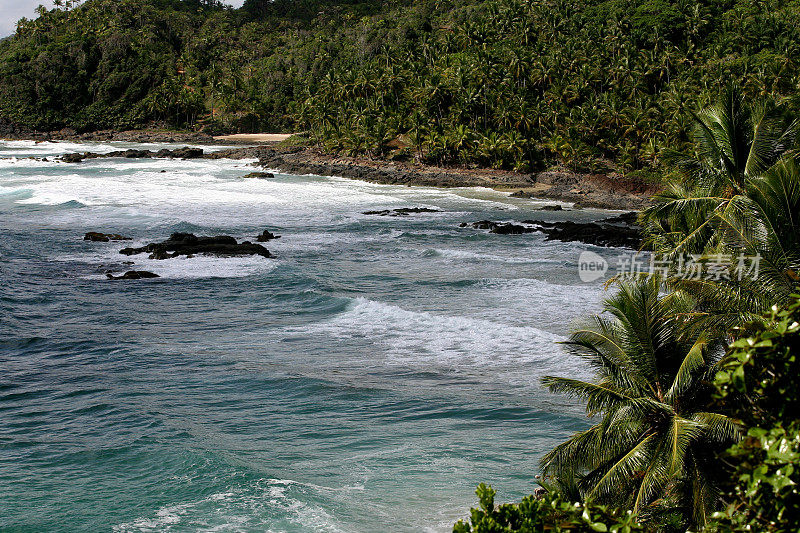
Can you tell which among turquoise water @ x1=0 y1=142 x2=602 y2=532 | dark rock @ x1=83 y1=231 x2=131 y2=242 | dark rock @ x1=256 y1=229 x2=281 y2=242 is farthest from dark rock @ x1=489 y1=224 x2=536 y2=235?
dark rock @ x1=83 y1=231 x2=131 y2=242

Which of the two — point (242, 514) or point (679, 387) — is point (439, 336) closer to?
point (242, 514)

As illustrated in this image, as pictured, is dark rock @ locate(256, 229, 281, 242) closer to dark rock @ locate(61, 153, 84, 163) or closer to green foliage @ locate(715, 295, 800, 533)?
green foliage @ locate(715, 295, 800, 533)

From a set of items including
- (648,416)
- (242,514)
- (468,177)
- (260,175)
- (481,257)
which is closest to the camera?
(648,416)

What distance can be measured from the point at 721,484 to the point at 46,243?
34518 millimetres

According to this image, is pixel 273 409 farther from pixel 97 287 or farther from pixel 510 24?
pixel 510 24

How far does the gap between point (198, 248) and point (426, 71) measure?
53.1 meters

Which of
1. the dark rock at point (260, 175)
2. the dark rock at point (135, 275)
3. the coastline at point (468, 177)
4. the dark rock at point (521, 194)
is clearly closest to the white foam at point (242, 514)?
the dark rock at point (135, 275)

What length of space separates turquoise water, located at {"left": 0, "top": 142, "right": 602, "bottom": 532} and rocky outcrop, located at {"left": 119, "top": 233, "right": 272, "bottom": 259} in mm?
828

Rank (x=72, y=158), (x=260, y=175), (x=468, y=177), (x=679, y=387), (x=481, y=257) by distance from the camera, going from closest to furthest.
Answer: (x=679, y=387) < (x=481, y=257) < (x=468, y=177) < (x=260, y=175) < (x=72, y=158)

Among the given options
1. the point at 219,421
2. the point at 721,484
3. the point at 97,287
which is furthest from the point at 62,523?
the point at 97,287

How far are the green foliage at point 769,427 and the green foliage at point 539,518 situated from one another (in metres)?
0.90

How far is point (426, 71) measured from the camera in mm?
79938

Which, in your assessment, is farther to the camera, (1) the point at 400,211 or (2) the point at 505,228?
(1) the point at 400,211

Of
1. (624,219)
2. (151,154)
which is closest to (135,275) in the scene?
(624,219)
